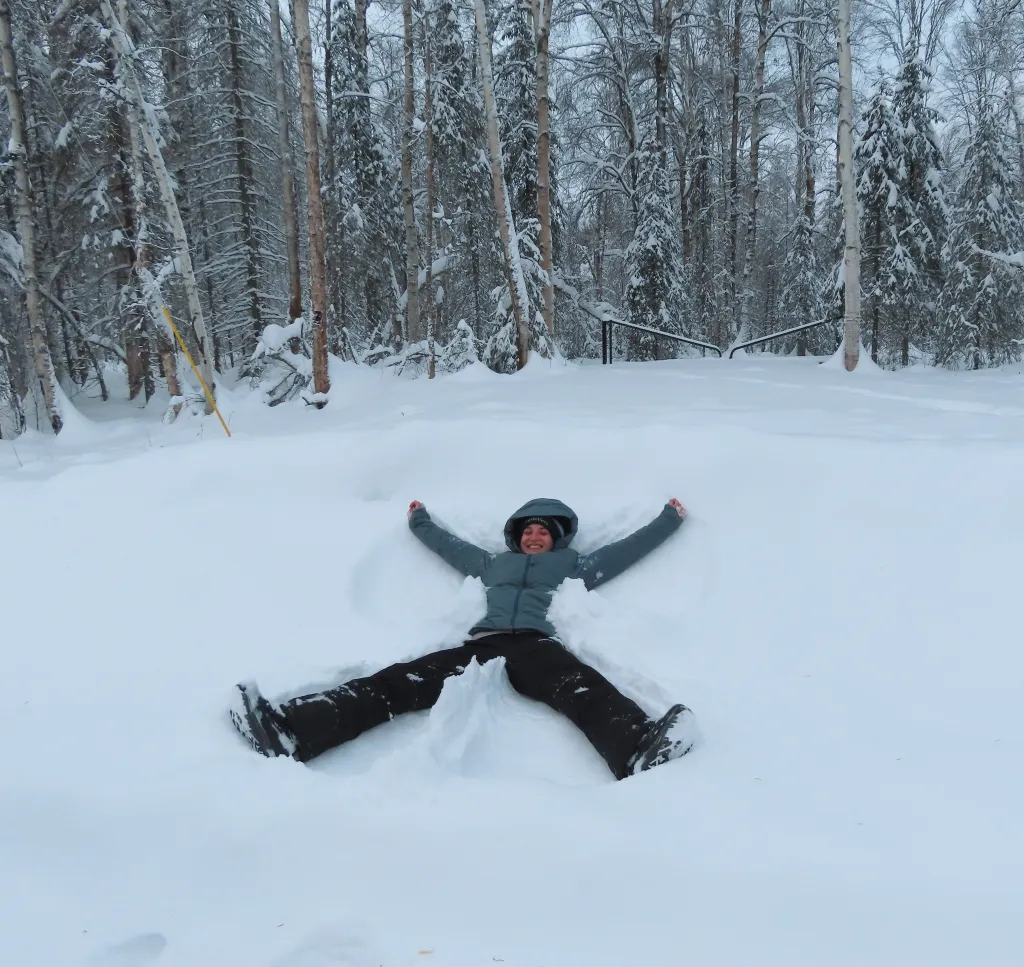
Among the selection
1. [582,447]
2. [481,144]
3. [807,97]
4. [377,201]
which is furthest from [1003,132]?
Answer: [582,447]

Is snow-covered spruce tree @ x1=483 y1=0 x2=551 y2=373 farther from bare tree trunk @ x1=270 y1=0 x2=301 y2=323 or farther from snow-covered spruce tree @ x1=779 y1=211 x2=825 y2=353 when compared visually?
snow-covered spruce tree @ x1=779 y1=211 x2=825 y2=353

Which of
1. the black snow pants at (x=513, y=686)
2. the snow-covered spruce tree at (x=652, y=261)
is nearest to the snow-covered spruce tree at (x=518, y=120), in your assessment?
the snow-covered spruce tree at (x=652, y=261)

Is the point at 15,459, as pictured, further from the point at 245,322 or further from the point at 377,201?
the point at 377,201

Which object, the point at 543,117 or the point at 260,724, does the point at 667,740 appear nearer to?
the point at 260,724

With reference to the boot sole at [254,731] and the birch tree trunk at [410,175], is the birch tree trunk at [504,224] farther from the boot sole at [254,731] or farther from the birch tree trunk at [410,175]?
the boot sole at [254,731]

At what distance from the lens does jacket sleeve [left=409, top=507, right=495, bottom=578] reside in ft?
13.6

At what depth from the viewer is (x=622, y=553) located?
13.1 feet

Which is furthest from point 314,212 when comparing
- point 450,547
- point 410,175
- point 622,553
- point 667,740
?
point 667,740

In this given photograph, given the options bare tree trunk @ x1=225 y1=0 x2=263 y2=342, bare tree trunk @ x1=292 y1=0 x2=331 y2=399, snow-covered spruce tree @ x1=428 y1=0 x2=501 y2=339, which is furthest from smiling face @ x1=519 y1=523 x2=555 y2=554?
bare tree trunk @ x1=225 y1=0 x2=263 y2=342

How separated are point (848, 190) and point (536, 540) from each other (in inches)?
287

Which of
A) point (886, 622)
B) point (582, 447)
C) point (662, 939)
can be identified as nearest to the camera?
point (662, 939)

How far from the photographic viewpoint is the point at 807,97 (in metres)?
16.0

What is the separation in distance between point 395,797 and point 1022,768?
2165 mm

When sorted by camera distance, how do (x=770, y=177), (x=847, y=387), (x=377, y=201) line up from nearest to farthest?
(x=847, y=387)
(x=377, y=201)
(x=770, y=177)
